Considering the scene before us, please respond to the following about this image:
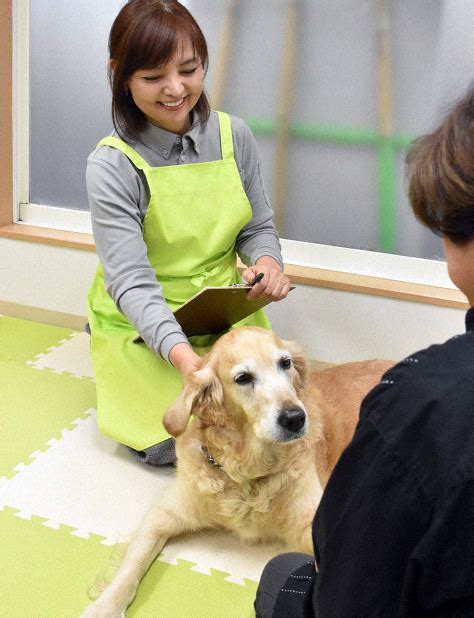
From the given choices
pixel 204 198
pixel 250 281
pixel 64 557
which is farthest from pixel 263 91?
pixel 64 557

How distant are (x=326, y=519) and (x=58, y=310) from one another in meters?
2.52

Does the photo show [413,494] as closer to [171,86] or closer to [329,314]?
[171,86]

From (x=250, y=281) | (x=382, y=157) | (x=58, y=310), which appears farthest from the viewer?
(x=58, y=310)

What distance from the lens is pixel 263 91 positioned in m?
2.81

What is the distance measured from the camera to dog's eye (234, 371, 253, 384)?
1.72 metres

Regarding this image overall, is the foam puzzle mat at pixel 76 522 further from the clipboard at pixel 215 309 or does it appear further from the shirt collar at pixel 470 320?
the shirt collar at pixel 470 320

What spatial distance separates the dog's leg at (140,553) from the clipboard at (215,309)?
530 mm

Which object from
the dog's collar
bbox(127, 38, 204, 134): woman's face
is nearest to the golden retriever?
the dog's collar

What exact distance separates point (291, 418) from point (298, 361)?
23cm

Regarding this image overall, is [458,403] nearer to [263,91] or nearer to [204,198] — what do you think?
[204,198]

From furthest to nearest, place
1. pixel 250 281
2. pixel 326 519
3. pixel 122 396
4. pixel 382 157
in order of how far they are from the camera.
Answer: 1. pixel 382 157
2. pixel 122 396
3. pixel 250 281
4. pixel 326 519

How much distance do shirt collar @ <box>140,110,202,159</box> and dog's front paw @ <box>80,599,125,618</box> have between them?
1292 millimetres

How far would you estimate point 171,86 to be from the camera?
2.03 meters

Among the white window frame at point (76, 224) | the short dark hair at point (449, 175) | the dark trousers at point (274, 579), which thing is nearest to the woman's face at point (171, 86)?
the white window frame at point (76, 224)
